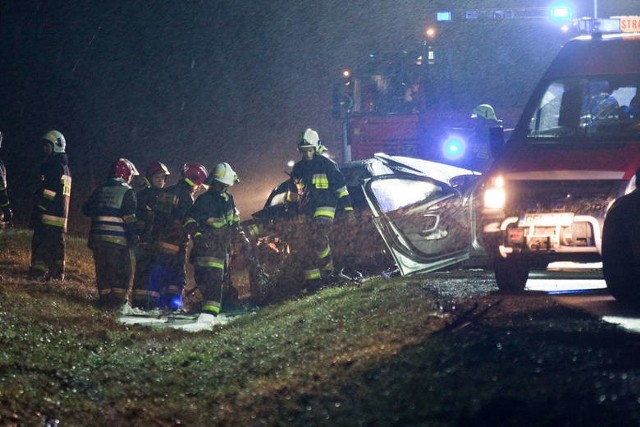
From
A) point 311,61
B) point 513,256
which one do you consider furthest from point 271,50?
point 513,256

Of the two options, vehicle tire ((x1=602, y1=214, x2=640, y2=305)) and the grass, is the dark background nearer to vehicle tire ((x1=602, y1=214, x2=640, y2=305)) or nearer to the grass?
the grass

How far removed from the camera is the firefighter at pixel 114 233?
12.5 meters

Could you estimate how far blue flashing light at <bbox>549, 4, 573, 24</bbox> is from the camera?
1906 cm

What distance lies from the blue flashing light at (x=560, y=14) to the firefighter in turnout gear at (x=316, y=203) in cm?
828

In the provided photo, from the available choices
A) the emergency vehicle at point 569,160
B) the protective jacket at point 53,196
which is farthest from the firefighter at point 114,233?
the emergency vehicle at point 569,160

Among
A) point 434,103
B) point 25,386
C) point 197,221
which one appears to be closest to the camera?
point 25,386

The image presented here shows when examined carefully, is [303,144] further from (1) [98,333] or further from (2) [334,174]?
(1) [98,333]

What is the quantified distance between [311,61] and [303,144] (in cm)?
4525

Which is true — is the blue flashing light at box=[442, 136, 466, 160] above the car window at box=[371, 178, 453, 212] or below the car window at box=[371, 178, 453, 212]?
above

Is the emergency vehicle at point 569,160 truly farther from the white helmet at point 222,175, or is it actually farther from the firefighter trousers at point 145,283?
the firefighter trousers at point 145,283

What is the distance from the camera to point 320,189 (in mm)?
12141

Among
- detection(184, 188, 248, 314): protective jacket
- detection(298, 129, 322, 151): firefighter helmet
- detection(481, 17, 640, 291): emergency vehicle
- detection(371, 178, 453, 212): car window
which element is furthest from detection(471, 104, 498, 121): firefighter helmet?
detection(184, 188, 248, 314): protective jacket

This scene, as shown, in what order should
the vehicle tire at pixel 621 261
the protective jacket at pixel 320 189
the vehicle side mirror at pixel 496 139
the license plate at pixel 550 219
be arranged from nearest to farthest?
the vehicle tire at pixel 621 261 → the license plate at pixel 550 219 → the vehicle side mirror at pixel 496 139 → the protective jacket at pixel 320 189

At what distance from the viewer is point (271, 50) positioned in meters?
55.9
